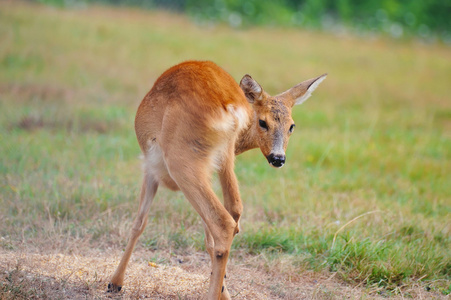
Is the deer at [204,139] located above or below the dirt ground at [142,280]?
above

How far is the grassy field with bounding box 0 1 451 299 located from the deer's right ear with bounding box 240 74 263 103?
1421mm

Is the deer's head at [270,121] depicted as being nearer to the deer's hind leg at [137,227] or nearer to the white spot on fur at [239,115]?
the white spot on fur at [239,115]

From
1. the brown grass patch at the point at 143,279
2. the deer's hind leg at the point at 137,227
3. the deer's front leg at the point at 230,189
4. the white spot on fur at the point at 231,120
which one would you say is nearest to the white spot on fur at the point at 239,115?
the white spot on fur at the point at 231,120

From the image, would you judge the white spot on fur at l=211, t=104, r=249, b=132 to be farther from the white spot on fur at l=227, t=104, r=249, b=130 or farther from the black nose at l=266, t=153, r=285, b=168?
the black nose at l=266, t=153, r=285, b=168

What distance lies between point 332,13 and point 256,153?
13.3 m

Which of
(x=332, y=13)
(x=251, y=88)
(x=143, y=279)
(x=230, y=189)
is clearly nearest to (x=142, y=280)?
(x=143, y=279)

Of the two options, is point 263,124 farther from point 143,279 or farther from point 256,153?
point 256,153

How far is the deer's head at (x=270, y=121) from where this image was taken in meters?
4.09

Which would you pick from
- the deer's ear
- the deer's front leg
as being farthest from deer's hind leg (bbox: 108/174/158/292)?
the deer's ear

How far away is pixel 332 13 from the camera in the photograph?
20312mm

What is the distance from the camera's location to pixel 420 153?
8.71 metres

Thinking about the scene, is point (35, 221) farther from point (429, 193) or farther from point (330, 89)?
point (330, 89)

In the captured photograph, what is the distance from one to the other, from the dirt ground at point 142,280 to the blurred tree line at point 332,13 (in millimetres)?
13820

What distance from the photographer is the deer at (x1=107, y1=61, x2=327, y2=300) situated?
11.3 feet
